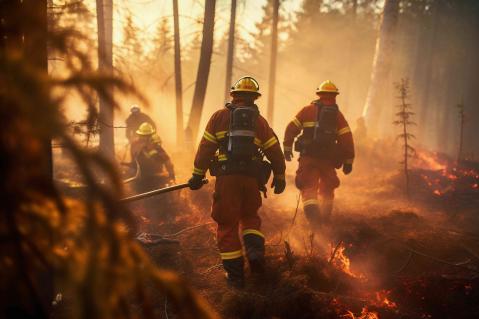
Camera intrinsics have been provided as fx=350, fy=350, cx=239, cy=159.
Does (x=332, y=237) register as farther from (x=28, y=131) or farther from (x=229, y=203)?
(x=28, y=131)

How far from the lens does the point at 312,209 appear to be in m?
6.31

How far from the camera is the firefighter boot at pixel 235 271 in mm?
4336

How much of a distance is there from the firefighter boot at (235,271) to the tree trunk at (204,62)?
23.6 ft

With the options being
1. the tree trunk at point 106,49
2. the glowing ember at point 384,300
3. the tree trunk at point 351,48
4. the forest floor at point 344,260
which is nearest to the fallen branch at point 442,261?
the forest floor at point 344,260

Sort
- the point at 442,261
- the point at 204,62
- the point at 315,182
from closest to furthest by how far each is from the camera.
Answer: the point at 442,261, the point at 315,182, the point at 204,62

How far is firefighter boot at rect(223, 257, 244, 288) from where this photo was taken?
14.2 feet

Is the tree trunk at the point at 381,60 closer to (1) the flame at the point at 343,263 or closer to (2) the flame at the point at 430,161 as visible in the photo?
(2) the flame at the point at 430,161

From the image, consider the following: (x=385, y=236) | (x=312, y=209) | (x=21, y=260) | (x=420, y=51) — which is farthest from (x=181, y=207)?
(x=420, y=51)

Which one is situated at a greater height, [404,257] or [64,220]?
[64,220]

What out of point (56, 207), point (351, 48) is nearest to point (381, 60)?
point (56, 207)

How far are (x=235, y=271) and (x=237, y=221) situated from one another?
637mm

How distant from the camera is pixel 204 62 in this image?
432 inches

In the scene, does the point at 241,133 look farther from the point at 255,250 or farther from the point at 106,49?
the point at 106,49

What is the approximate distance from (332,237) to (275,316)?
2937mm
